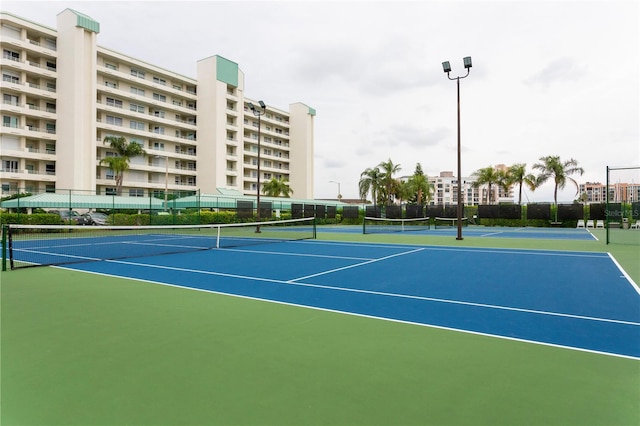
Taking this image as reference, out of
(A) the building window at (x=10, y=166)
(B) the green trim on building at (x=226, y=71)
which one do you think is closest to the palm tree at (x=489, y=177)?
(B) the green trim on building at (x=226, y=71)

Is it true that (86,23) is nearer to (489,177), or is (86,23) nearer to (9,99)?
(9,99)

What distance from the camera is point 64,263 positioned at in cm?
1011

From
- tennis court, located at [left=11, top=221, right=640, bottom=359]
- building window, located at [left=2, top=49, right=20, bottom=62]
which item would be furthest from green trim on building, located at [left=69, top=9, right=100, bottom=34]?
tennis court, located at [left=11, top=221, right=640, bottom=359]

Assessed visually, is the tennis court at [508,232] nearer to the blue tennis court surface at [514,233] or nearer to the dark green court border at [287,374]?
the blue tennis court surface at [514,233]

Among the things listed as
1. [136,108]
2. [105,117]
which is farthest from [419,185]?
[105,117]

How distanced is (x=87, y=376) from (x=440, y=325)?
3525 mm

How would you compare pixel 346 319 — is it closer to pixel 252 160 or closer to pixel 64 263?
pixel 64 263

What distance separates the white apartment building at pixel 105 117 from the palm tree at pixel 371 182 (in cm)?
1897

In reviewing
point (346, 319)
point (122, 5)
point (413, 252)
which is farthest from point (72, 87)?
point (346, 319)

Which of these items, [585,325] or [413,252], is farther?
[413,252]

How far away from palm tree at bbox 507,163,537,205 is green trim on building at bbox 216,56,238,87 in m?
40.7

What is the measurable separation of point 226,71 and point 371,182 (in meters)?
26.8

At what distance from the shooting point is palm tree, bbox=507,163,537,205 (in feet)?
158

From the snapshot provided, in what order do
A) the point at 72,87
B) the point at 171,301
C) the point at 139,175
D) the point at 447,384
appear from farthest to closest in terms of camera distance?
1. the point at 139,175
2. the point at 72,87
3. the point at 171,301
4. the point at 447,384
